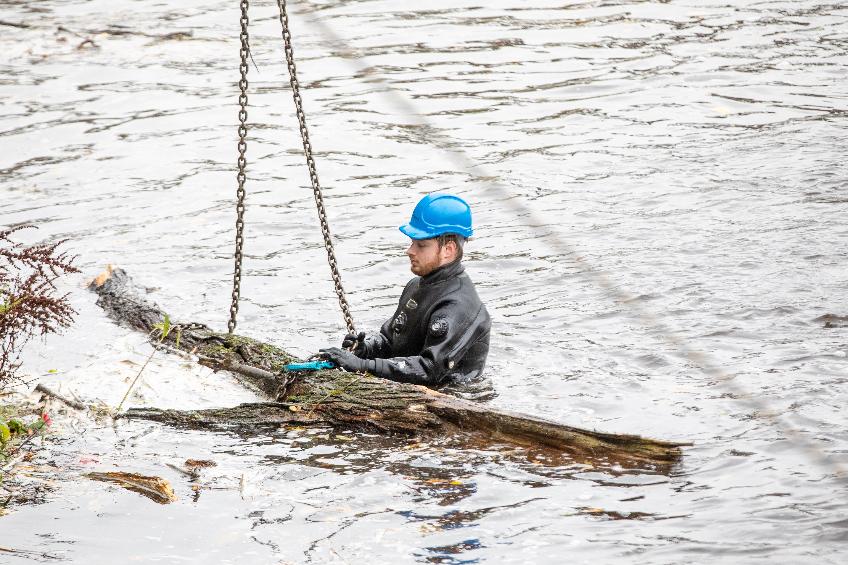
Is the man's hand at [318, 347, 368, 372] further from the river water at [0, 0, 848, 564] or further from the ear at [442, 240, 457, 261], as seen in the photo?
the ear at [442, 240, 457, 261]

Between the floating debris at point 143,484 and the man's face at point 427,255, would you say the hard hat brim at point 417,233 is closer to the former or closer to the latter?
the man's face at point 427,255

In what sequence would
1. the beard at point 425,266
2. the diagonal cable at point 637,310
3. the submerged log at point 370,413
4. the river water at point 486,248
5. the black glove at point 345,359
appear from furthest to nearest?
the beard at point 425,266 < the black glove at point 345,359 < the submerged log at point 370,413 < the river water at point 486,248 < the diagonal cable at point 637,310

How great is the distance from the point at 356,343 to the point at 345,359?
0.68 metres

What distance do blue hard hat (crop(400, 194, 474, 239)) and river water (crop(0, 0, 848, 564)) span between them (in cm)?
106

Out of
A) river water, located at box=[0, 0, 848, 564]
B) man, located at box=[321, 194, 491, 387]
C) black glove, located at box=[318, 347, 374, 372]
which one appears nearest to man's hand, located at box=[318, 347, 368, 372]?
black glove, located at box=[318, 347, 374, 372]

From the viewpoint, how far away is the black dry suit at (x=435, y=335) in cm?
743

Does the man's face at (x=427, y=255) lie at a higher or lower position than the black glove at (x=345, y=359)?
higher

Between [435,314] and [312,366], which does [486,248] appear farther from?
[312,366]

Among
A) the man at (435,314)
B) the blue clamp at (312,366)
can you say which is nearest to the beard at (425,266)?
the man at (435,314)

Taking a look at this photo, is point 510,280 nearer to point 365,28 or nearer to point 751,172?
point 751,172

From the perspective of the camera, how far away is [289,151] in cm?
1510

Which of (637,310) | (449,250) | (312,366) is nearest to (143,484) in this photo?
(312,366)

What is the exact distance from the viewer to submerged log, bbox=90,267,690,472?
6.36m

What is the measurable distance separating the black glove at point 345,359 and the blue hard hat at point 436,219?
3.12ft
